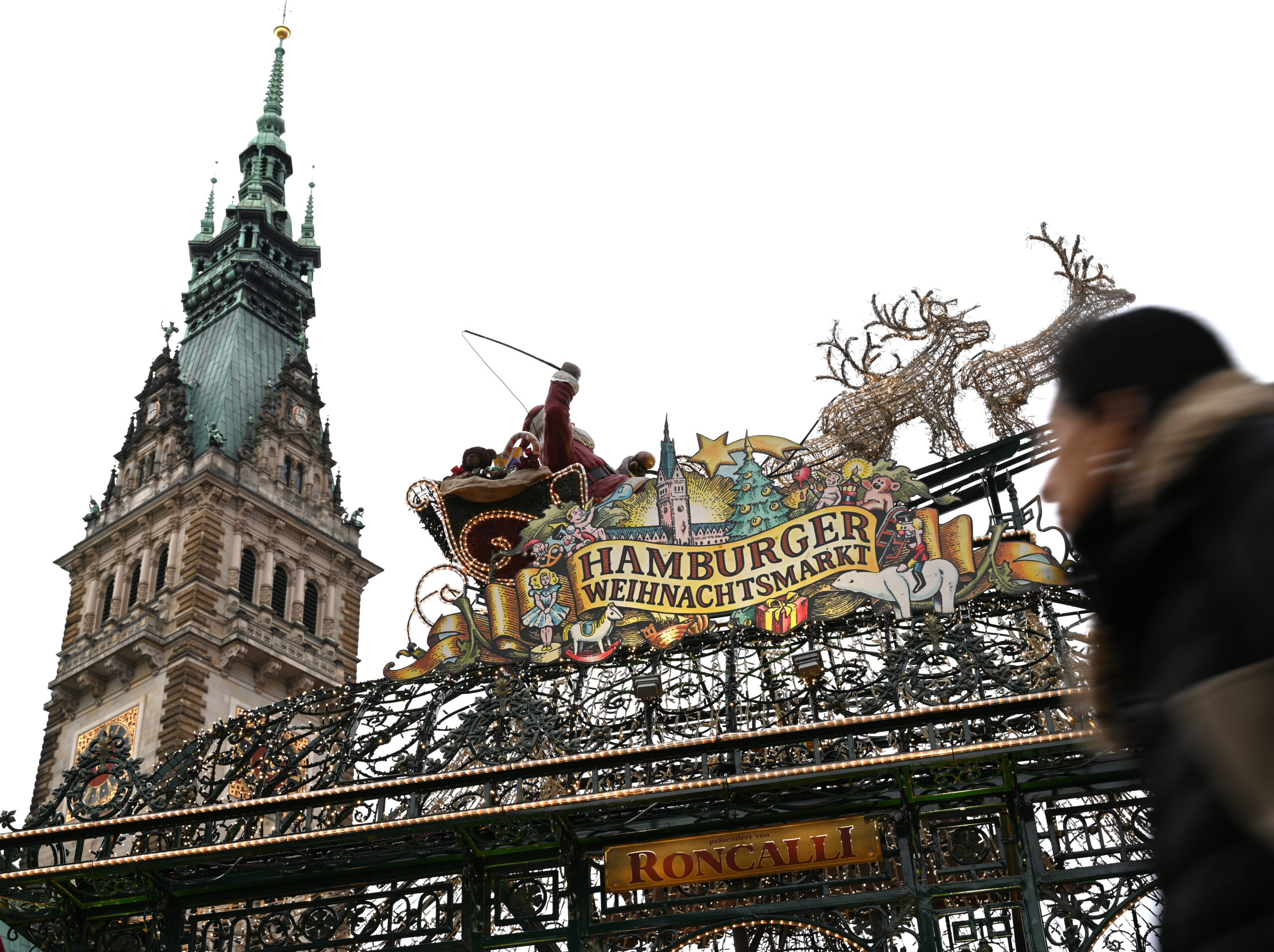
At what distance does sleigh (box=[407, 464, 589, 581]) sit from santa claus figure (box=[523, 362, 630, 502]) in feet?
0.79

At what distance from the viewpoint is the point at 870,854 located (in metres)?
11.6

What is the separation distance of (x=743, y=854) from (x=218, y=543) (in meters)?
59.5

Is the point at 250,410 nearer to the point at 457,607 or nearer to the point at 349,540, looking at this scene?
the point at 349,540

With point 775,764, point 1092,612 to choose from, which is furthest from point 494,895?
point 1092,612

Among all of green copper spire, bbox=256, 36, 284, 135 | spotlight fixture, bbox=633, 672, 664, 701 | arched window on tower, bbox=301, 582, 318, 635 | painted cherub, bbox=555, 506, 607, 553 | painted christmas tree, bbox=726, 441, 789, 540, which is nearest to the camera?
spotlight fixture, bbox=633, 672, 664, 701

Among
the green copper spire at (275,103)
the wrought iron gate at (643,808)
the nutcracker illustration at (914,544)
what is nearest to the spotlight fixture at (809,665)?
the wrought iron gate at (643,808)

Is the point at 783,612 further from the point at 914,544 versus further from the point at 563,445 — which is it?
the point at 563,445

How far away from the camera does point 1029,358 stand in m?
19.4

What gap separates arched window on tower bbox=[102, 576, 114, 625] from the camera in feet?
224

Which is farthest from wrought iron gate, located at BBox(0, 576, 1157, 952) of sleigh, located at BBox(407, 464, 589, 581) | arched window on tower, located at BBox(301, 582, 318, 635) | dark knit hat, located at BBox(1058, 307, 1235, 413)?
arched window on tower, located at BBox(301, 582, 318, 635)

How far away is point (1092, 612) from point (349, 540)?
243 ft

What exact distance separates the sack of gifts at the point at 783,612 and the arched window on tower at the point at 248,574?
5666 cm

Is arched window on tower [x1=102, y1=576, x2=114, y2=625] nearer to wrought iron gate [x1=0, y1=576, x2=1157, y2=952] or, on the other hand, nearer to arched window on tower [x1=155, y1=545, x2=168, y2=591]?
arched window on tower [x1=155, y1=545, x2=168, y2=591]

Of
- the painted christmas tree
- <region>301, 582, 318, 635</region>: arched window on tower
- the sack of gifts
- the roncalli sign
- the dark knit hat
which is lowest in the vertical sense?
the dark knit hat
